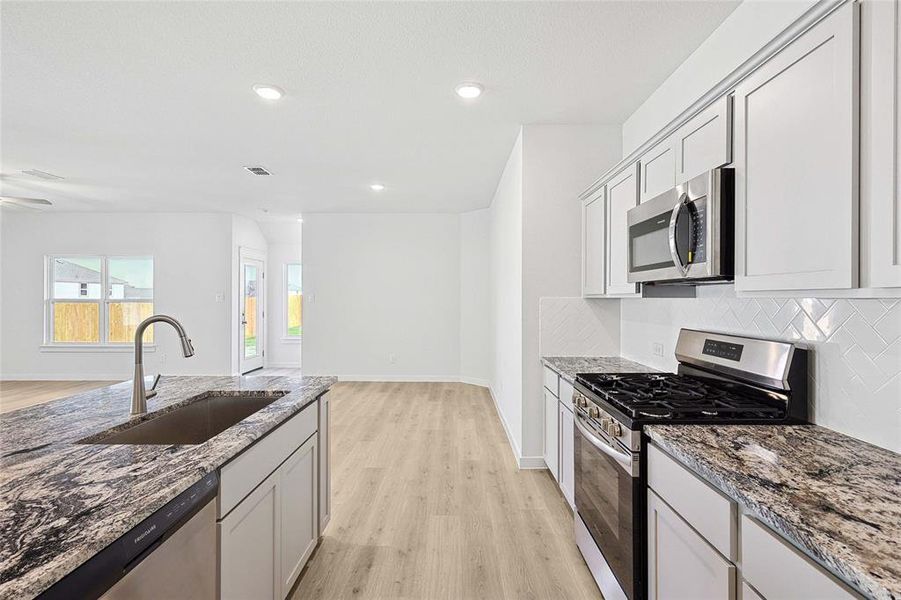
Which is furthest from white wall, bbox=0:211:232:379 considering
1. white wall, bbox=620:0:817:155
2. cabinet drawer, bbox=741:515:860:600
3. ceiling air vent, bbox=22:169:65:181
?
cabinet drawer, bbox=741:515:860:600

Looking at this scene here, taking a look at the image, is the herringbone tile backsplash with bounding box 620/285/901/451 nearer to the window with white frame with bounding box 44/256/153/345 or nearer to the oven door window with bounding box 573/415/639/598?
the oven door window with bounding box 573/415/639/598

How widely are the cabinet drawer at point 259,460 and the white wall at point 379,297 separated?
5014 millimetres

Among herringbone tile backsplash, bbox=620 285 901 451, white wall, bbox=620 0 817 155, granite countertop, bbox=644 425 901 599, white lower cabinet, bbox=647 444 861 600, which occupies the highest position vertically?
white wall, bbox=620 0 817 155

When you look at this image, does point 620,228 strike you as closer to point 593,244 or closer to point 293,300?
point 593,244

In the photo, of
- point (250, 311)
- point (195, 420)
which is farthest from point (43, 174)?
point (195, 420)

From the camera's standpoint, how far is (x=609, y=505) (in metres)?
1.78

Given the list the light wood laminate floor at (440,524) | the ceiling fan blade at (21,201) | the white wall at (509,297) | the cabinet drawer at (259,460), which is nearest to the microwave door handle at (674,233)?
the light wood laminate floor at (440,524)

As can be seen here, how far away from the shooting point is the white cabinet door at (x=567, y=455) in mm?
2461

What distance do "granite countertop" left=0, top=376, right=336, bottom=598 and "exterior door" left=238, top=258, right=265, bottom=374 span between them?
241 inches

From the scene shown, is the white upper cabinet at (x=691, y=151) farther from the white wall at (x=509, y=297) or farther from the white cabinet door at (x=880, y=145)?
the white wall at (x=509, y=297)

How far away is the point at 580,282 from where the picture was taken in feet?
11.1

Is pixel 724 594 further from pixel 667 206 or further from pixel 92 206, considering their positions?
pixel 92 206

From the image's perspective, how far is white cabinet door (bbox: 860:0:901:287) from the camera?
3.22 ft

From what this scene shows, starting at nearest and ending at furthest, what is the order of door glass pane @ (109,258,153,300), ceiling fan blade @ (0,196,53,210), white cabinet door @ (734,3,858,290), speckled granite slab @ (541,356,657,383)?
white cabinet door @ (734,3,858,290) → speckled granite slab @ (541,356,657,383) → ceiling fan blade @ (0,196,53,210) → door glass pane @ (109,258,153,300)
